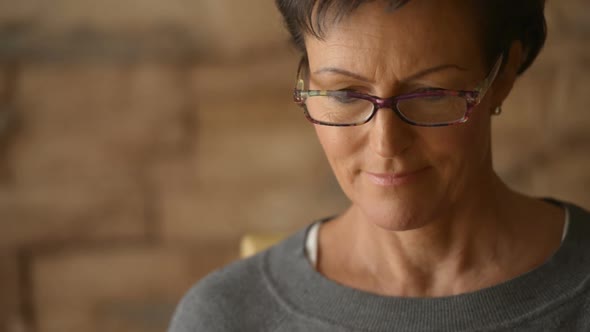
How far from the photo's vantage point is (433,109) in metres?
1.20

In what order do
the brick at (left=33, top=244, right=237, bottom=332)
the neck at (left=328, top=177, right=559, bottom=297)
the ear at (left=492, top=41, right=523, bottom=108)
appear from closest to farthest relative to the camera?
1. the ear at (left=492, top=41, right=523, bottom=108)
2. the neck at (left=328, top=177, right=559, bottom=297)
3. the brick at (left=33, top=244, right=237, bottom=332)

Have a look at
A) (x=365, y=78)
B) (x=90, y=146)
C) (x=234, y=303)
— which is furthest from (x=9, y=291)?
(x=365, y=78)

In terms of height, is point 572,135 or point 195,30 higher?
point 195,30

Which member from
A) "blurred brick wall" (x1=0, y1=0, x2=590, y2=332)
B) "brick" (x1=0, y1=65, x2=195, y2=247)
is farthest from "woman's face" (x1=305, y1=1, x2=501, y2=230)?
"brick" (x1=0, y1=65, x2=195, y2=247)

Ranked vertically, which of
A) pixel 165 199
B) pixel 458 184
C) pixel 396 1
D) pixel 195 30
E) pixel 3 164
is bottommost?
pixel 165 199

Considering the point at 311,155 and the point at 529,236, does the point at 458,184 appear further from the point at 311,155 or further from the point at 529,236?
the point at 311,155

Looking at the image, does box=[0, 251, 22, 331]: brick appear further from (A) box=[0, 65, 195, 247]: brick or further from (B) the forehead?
(B) the forehead

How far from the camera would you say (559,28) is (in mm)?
2184

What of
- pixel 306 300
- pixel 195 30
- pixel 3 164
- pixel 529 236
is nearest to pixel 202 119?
pixel 195 30

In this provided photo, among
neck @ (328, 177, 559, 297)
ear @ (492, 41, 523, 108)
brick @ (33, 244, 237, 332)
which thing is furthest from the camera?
brick @ (33, 244, 237, 332)

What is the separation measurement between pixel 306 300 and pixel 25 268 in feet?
4.40

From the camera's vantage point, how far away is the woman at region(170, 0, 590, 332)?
3.87ft

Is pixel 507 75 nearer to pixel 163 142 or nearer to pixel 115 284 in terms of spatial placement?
pixel 163 142

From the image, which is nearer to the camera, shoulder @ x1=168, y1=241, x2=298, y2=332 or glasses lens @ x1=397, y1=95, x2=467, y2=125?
glasses lens @ x1=397, y1=95, x2=467, y2=125
